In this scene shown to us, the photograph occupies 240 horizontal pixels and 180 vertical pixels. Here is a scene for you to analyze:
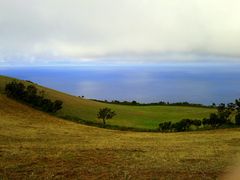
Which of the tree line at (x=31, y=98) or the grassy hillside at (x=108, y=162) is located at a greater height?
the tree line at (x=31, y=98)

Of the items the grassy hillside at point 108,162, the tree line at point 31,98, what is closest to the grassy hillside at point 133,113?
the tree line at point 31,98

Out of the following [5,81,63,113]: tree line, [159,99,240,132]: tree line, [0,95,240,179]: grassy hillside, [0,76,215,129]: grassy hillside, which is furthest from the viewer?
[0,76,215,129]: grassy hillside

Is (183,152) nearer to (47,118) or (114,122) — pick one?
(47,118)

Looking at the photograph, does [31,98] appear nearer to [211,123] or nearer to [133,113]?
[133,113]

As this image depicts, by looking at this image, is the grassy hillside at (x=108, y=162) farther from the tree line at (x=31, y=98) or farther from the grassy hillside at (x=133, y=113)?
the grassy hillside at (x=133, y=113)

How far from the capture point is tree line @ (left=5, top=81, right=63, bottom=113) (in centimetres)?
4338

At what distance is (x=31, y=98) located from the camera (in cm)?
4450

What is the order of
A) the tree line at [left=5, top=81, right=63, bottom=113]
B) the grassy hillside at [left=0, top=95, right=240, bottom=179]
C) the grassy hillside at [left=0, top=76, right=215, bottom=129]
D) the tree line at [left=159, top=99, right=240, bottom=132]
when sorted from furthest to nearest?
the grassy hillside at [left=0, top=76, right=215, bottom=129], the tree line at [left=5, top=81, right=63, bottom=113], the tree line at [left=159, top=99, right=240, bottom=132], the grassy hillside at [left=0, top=95, right=240, bottom=179]

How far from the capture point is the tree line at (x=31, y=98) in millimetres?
43375

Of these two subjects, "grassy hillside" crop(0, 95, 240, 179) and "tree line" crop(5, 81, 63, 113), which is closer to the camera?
"grassy hillside" crop(0, 95, 240, 179)

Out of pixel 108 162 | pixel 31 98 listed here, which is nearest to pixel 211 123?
pixel 31 98

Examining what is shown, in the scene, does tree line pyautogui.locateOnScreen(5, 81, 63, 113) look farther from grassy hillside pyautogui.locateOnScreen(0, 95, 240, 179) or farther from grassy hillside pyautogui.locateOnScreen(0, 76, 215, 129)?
grassy hillside pyautogui.locateOnScreen(0, 95, 240, 179)

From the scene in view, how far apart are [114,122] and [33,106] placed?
25.1ft

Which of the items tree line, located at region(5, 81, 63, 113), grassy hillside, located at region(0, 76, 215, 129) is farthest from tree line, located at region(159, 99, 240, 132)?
tree line, located at region(5, 81, 63, 113)
